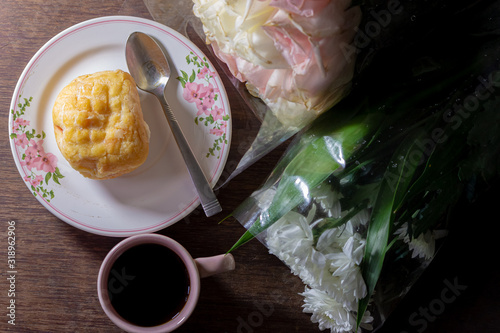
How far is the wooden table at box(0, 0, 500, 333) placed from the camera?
942 mm

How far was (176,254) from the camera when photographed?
0.87 m

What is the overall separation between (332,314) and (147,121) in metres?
0.55

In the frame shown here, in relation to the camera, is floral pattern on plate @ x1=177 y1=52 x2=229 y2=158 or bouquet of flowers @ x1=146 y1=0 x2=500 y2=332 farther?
floral pattern on plate @ x1=177 y1=52 x2=229 y2=158

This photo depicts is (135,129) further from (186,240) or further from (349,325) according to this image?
(349,325)

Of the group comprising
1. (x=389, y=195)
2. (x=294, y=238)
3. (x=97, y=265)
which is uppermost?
(x=389, y=195)

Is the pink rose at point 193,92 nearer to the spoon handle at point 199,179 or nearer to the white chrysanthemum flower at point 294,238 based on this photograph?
the spoon handle at point 199,179

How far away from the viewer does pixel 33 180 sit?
904mm

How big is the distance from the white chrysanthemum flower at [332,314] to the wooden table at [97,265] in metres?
0.23

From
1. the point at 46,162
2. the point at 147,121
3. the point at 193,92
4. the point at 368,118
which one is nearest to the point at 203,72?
the point at 193,92

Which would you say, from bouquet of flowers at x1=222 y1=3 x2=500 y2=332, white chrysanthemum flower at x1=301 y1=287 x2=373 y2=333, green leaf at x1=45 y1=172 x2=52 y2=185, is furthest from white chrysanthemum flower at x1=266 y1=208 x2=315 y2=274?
green leaf at x1=45 y1=172 x2=52 y2=185

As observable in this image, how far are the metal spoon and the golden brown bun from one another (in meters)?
0.06

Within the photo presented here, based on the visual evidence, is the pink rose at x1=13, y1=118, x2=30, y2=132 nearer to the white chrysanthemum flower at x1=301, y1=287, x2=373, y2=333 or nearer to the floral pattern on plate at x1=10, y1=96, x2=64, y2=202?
the floral pattern on plate at x1=10, y1=96, x2=64, y2=202

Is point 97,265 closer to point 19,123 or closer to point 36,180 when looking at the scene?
point 36,180

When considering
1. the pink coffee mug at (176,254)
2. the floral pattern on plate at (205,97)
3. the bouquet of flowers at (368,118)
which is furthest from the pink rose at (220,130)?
the bouquet of flowers at (368,118)
